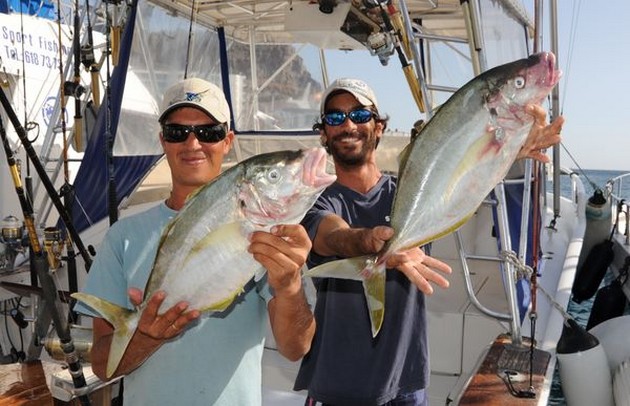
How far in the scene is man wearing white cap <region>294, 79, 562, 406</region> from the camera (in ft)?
6.61

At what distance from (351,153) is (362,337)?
2.18ft

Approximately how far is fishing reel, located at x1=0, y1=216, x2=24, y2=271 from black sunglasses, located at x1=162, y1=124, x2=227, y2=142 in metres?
3.51

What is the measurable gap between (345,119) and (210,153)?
0.62 meters

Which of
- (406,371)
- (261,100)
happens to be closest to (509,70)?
(406,371)

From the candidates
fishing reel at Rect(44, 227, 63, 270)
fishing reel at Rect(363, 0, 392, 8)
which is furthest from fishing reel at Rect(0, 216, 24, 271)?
fishing reel at Rect(363, 0, 392, 8)

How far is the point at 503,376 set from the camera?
289 centimetres

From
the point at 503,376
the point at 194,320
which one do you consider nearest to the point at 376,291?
the point at 194,320

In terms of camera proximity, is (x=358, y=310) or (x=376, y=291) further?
(x=358, y=310)

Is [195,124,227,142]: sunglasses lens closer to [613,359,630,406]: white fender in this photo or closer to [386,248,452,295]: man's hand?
[386,248,452,295]: man's hand

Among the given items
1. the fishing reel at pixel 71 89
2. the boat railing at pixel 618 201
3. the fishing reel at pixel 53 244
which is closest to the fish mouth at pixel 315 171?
the fishing reel at pixel 53 244

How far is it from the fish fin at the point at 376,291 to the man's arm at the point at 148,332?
474mm

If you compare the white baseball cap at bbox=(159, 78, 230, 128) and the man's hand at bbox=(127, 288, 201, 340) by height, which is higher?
the white baseball cap at bbox=(159, 78, 230, 128)

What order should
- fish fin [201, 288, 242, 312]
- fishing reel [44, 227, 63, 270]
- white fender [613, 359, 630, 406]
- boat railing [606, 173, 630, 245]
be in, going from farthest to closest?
boat railing [606, 173, 630, 245], fishing reel [44, 227, 63, 270], white fender [613, 359, 630, 406], fish fin [201, 288, 242, 312]

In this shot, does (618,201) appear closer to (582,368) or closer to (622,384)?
(622,384)
